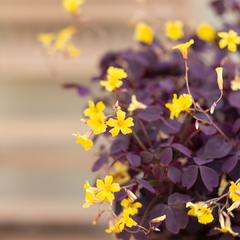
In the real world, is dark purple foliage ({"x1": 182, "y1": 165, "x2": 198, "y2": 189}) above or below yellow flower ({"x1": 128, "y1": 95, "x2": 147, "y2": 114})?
below

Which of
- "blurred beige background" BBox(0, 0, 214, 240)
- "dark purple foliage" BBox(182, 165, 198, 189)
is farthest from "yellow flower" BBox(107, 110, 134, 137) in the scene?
"blurred beige background" BBox(0, 0, 214, 240)

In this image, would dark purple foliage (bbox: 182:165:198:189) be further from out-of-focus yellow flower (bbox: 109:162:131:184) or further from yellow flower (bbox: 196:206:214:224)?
out-of-focus yellow flower (bbox: 109:162:131:184)

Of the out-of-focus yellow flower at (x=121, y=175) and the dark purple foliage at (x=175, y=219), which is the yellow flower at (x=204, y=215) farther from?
the out-of-focus yellow flower at (x=121, y=175)

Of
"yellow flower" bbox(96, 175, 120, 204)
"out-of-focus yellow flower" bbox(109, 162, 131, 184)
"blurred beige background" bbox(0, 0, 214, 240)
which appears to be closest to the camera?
"yellow flower" bbox(96, 175, 120, 204)

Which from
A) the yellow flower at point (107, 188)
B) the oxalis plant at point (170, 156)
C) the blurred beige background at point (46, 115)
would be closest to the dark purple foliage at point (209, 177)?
the oxalis plant at point (170, 156)

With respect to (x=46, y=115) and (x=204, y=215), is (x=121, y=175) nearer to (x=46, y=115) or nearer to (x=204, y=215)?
(x=204, y=215)

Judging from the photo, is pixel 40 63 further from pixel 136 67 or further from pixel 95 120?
pixel 95 120
